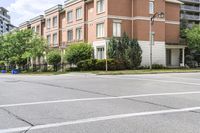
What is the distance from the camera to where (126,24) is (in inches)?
1613

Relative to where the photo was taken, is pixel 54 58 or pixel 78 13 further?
pixel 78 13

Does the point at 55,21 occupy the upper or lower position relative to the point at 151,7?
lower

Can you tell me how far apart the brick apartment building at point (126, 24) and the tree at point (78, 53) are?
200cm

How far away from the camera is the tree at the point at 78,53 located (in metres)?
38.6

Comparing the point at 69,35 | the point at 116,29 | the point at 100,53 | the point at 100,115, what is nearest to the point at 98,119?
the point at 100,115

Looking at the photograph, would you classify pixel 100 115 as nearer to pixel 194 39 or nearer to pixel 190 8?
pixel 194 39

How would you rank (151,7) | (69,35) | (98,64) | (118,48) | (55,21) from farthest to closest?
(55,21)
(69,35)
(151,7)
(118,48)
(98,64)

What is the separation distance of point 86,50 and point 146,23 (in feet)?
28.7

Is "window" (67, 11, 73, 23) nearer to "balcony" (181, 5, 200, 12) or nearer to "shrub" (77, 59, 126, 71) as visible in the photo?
"shrub" (77, 59, 126, 71)

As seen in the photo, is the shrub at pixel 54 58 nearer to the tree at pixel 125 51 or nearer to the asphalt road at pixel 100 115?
the tree at pixel 125 51

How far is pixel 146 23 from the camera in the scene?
135 feet

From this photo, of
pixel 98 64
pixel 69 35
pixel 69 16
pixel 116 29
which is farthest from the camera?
pixel 69 35

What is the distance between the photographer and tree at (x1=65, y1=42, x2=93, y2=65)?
38578 mm

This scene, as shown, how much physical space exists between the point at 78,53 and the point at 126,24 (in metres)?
7.62
